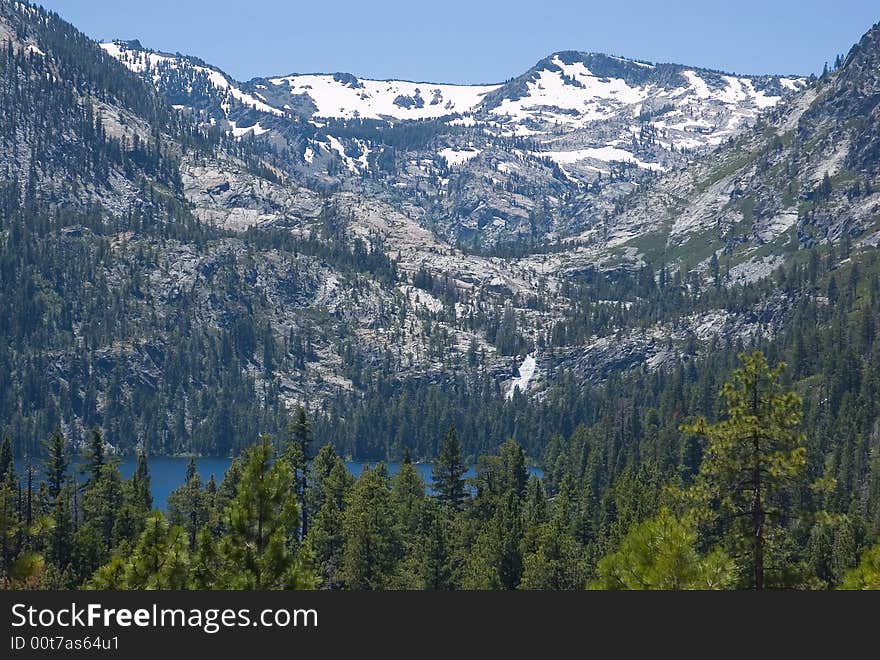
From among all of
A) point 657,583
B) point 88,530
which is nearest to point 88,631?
point 657,583

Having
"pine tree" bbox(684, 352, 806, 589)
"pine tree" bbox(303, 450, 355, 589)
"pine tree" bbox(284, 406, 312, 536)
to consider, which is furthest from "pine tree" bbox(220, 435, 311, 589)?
"pine tree" bbox(284, 406, 312, 536)

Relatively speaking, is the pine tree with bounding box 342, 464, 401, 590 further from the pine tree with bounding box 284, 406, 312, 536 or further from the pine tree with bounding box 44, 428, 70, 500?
the pine tree with bounding box 44, 428, 70, 500

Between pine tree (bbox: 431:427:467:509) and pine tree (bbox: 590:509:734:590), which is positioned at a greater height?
pine tree (bbox: 431:427:467:509)

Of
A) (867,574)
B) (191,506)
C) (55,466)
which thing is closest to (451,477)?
(191,506)

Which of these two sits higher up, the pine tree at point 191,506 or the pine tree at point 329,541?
the pine tree at point 191,506

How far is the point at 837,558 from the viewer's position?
384 feet

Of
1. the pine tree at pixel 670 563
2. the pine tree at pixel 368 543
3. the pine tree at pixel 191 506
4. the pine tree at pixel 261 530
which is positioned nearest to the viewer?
the pine tree at pixel 670 563

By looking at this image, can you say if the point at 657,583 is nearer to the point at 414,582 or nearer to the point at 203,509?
the point at 414,582

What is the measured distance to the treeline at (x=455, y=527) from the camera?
4291 centimetres

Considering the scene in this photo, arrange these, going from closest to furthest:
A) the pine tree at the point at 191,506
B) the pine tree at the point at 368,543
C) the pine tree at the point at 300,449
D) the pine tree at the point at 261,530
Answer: the pine tree at the point at 261,530 < the pine tree at the point at 368,543 < the pine tree at the point at 300,449 < the pine tree at the point at 191,506

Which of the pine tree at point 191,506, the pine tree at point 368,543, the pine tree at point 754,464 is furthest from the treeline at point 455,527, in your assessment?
the pine tree at point 191,506

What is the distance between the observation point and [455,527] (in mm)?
117938

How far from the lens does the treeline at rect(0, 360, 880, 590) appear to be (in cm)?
4291

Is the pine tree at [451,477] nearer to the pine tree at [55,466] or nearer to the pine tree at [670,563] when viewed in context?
the pine tree at [55,466]
